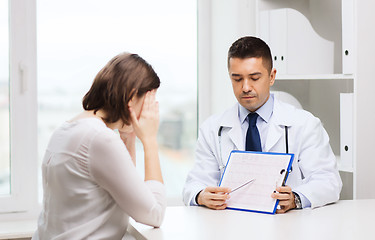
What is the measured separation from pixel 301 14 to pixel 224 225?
1339 millimetres

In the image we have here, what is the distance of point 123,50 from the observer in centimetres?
301

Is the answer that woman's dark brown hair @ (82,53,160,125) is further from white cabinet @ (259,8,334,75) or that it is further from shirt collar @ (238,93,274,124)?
white cabinet @ (259,8,334,75)

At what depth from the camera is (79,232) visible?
146cm

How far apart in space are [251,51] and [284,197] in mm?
648

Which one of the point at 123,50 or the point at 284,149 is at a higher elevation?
the point at 123,50

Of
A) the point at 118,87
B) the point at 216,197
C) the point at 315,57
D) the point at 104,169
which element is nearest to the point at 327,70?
the point at 315,57

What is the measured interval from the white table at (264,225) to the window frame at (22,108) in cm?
119

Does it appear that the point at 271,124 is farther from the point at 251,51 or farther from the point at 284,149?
the point at 251,51

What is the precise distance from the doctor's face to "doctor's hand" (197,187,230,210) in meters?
0.43

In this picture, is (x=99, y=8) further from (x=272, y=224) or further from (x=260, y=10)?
(x=272, y=224)

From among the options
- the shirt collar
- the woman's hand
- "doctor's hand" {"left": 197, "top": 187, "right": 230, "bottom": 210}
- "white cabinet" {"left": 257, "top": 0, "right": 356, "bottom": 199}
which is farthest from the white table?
"white cabinet" {"left": 257, "top": 0, "right": 356, "bottom": 199}

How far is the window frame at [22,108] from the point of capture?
2732 millimetres

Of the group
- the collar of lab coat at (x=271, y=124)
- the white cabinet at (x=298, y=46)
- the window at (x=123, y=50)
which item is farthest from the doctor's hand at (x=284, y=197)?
the window at (x=123, y=50)

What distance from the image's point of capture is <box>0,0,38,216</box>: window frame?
273cm
